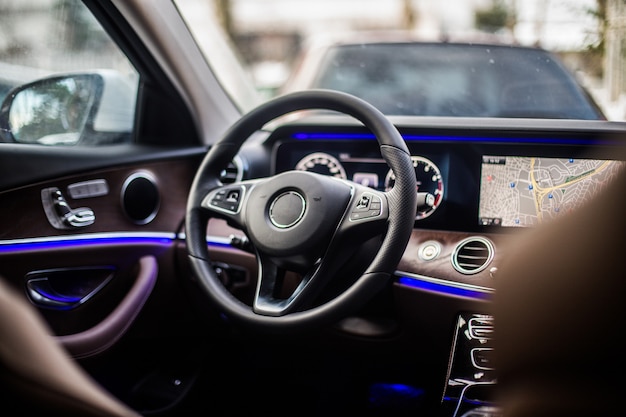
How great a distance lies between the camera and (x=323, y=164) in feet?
7.27

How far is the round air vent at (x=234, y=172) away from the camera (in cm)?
218

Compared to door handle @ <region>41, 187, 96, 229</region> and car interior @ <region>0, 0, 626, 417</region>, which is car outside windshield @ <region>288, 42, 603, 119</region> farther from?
door handle @ <region>41, 187, 96, 229</region>

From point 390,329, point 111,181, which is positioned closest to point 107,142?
point 111,181

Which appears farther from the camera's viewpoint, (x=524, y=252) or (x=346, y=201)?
(x=346, y=201)

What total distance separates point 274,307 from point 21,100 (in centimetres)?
112

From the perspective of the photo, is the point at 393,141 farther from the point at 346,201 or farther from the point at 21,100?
the point at 21,100

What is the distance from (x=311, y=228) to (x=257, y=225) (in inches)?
Answer: 6.9

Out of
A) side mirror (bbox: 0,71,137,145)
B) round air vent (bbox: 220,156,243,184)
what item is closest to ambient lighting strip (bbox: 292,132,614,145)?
round air vent (bbox: 220,156,243,184)

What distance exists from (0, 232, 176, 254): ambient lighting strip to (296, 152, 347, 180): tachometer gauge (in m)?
0.56

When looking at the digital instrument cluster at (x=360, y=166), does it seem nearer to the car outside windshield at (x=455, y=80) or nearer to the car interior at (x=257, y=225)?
the car interior at (x=257, y=225)

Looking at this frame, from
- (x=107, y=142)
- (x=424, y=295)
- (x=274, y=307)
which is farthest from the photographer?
(x=107, y=142)

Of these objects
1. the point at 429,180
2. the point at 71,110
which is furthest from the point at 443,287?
the point at 71,110

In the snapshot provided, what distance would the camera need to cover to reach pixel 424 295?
73.9 inches

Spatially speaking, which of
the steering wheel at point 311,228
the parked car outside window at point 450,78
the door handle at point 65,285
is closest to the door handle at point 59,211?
the door handle at point 65,285
